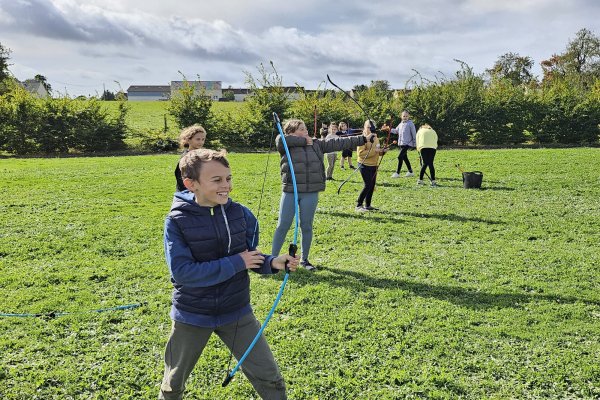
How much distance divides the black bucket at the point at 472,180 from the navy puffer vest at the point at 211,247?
406 inches

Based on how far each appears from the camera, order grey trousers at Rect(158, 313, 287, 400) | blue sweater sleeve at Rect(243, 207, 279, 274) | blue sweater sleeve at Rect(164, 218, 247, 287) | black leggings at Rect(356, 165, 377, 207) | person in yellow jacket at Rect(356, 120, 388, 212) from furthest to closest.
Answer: black leggings at Rect(356, 165, 377, 207) < person in yellow jacket at Rect(356, 120, 388, 212) < blue sweater sleeve at Rect(243, 207, 279, 274) < grey trousers at Rect(158, 313, 287, 400) < blue sweater sleeve at Rect(164, 218, 247, 287)

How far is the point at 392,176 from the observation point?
1395 cm

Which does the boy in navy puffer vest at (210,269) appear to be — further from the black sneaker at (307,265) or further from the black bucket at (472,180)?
the black bucket at (472,180)

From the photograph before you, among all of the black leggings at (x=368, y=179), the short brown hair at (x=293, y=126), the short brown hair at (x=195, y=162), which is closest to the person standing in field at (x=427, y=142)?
the black leggings at (x=368, y=179)

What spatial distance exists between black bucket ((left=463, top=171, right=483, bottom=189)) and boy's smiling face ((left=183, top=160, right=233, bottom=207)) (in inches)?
413

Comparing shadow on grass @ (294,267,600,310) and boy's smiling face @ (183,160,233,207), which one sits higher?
boy's smiling face @ (183,160,233,207)

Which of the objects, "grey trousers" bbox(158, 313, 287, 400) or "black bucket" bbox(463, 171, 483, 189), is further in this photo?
"black bucket" bbox(463, 171, 483, 189)

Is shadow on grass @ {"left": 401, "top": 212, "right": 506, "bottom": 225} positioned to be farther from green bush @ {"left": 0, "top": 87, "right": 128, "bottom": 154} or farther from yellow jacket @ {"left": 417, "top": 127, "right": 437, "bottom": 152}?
green bush @ {"left": 0, "top": 87, "right": 128, "bottom": 154}

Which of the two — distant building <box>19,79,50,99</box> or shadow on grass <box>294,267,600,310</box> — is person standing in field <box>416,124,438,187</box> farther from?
distant building <box>19,79,50,99</box>

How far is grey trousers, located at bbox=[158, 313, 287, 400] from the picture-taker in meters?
2.84

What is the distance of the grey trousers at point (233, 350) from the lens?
284cm

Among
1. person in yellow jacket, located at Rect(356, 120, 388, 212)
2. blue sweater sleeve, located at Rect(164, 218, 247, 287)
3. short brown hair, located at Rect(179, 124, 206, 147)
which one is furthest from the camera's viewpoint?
person in yellow jacket, located at Rect(356, 120, 388, 212)

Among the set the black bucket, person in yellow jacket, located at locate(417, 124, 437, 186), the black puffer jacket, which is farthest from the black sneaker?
the black bucket

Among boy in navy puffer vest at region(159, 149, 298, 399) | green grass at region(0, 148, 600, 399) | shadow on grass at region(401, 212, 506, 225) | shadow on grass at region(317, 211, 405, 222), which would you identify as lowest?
green grass at region(0, 148, 600, 399)
